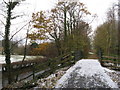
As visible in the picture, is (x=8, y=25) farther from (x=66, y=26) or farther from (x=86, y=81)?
(x=66, y=26)

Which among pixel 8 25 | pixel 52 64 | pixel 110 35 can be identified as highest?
pixel 8 25

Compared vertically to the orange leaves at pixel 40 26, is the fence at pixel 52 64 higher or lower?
lower

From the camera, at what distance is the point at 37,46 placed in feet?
50.8

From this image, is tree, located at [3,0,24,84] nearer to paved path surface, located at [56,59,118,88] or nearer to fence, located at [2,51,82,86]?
fence, located at [2,51,82,86]

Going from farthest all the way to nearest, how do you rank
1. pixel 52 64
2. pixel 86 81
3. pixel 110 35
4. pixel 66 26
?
pixel 110 35 → pixel 66 26 → pixel 52 64 → pixel 86 81

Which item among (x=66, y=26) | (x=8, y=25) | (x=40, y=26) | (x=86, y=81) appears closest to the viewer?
(x=86, y=81)

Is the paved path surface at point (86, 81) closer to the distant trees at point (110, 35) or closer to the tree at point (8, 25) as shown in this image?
the tree at point (8, 25)

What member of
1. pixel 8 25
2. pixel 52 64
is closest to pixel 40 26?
pixel 8 25

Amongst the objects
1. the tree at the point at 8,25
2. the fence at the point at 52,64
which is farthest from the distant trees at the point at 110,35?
the tree at the point at 8,25

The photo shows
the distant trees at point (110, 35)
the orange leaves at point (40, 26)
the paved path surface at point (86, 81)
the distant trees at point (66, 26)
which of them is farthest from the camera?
the distant trees at point (110, 35)

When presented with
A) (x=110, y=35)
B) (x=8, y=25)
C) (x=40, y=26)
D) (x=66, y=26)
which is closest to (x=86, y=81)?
(x=8, y=25)

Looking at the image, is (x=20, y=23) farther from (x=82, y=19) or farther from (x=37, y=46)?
(x=82, y=19)

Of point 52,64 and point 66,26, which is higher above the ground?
Answer: point 66,26

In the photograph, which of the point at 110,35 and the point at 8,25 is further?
the point at 110,35
